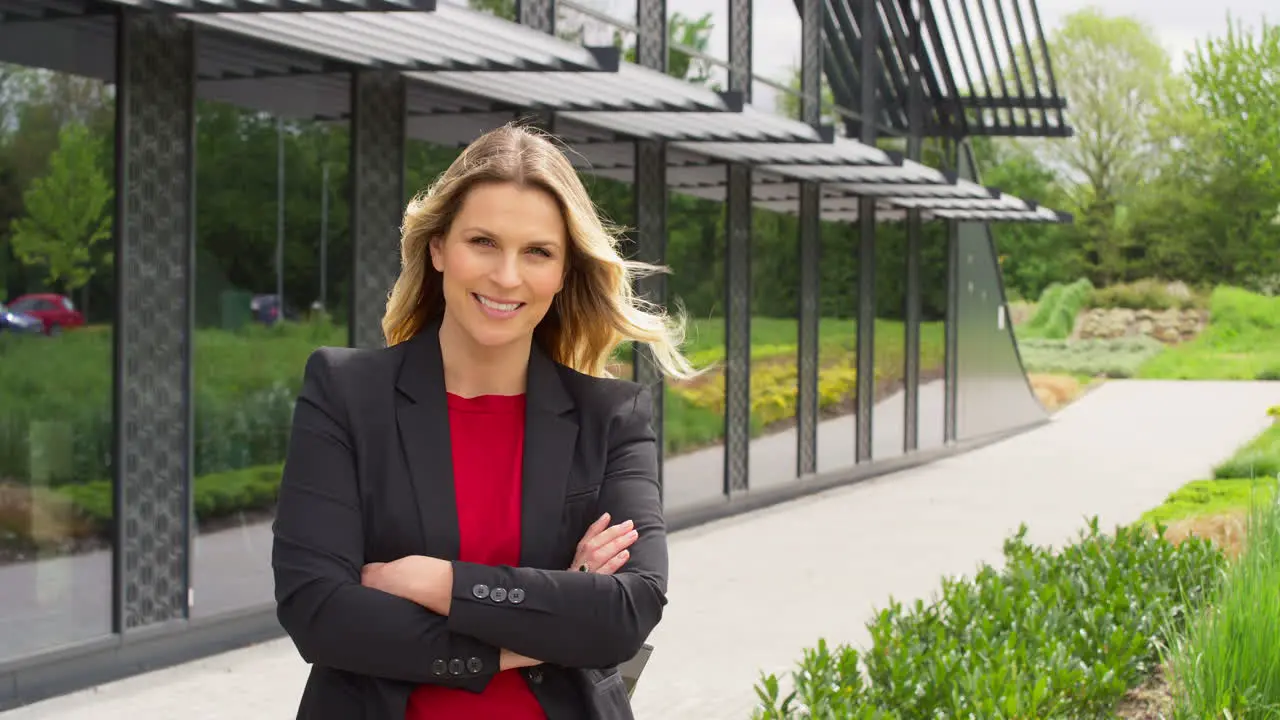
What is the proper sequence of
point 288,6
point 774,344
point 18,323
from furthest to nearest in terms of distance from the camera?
point 774,344 < point 18,323 < point 288,6

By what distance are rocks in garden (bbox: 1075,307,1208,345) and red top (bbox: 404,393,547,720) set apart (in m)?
47.7

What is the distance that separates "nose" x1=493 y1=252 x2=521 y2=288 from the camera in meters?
2.19

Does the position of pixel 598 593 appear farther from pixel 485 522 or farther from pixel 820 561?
pixel 820 561

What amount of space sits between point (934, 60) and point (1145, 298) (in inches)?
1293

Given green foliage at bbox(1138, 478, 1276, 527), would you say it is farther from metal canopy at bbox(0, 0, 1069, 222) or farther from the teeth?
the teeth

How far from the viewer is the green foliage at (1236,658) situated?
478 cm

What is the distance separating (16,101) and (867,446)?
12339 mm

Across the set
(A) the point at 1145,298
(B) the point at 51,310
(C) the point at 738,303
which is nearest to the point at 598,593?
(B) the point at 51,310

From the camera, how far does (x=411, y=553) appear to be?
218 centimetres

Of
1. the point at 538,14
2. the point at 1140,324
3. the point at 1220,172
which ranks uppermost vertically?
the point at 1220,172

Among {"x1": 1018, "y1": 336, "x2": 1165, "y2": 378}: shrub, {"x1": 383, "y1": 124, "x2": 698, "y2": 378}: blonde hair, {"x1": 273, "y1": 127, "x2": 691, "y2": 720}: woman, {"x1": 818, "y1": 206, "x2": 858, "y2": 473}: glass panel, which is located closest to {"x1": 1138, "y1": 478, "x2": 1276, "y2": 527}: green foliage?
{"x1": 818, "y1": 206, "x2": 858, "y2": 473}: glass panel

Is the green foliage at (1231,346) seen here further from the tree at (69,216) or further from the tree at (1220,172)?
the tree at (69,216)

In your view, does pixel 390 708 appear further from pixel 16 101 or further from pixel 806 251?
pixel 806 251

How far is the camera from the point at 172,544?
25.0 ft
